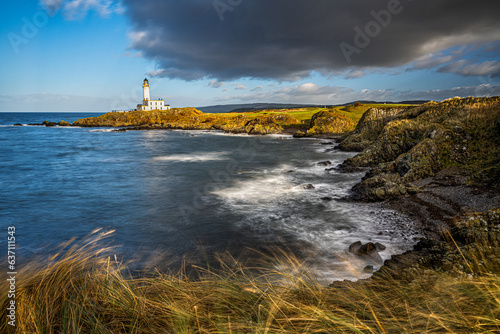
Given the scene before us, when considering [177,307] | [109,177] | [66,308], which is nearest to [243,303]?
[177,307]

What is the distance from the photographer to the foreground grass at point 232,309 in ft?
7.72

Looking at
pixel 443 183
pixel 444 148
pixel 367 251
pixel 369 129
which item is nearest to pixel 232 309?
pixel 367 251

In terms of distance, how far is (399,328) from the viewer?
2.29 meters

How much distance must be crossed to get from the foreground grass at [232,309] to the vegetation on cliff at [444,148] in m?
10.2

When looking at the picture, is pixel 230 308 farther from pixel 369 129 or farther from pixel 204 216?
pixel 369 129

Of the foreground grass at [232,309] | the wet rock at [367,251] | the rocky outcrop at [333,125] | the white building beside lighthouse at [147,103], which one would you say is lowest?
the wet rock at [367,251]

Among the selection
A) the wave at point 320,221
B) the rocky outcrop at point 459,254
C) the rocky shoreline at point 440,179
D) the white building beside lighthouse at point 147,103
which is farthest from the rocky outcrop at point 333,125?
the white building beside lighthouse at point 147,103

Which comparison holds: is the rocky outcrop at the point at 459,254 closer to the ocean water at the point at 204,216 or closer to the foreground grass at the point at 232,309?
the ocean water at the point at 204,216

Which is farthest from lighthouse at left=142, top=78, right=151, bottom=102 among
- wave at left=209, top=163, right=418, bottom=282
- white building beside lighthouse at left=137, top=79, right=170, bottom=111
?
wave at left=209, top=163, right=418, bottom=282

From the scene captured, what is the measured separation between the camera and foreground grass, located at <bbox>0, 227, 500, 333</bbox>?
235 cm

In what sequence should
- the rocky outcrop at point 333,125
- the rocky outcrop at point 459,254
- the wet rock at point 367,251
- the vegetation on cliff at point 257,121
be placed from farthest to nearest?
the vegetation on cliff at point 257,121, the rocky outcrop at point 333,125, the wet rock at point 367,251, the rocky outcrop at point 459,254

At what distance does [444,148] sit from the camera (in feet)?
45.2

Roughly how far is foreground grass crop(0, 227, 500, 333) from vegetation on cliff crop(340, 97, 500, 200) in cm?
1018

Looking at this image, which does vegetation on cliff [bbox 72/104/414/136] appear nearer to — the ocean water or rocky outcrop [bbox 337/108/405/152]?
rocky outcrop [bbox 337/108/405/152]
